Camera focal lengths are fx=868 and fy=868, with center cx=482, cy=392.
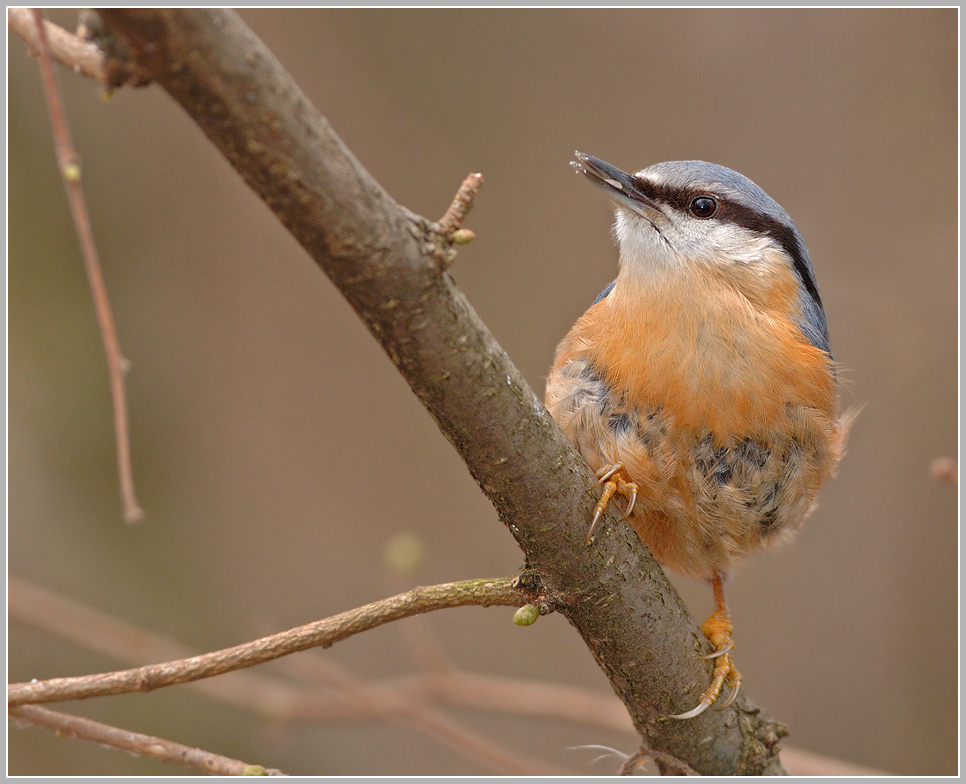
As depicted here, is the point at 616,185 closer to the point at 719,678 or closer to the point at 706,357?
the point at 706,357

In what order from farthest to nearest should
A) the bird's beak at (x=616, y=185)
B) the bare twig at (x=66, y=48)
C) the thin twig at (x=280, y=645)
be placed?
the bird's beak at (x=616, y=185), the thin twig at (x=280, y=645), the bare twig at (x=66, y=48)

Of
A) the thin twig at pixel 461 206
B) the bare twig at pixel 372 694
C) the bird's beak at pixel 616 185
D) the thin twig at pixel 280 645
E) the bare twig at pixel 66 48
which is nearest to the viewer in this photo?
the thin twig at pixel 461 206

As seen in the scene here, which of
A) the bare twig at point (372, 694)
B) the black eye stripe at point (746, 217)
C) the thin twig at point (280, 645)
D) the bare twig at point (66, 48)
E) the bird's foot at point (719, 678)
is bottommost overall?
the bird's foot at point (719, 678)

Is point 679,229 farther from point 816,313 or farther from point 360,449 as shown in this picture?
point 360,449

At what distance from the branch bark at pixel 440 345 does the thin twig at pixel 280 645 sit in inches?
6.5

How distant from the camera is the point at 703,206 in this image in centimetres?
244

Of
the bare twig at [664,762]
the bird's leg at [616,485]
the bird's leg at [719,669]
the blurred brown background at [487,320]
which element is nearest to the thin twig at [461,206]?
the bird's leg at [616,485]

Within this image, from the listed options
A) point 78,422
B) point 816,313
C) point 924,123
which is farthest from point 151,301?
point 924,123

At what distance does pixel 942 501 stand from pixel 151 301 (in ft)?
13.8

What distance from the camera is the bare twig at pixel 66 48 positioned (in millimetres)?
1389

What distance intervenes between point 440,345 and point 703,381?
3.22 ft

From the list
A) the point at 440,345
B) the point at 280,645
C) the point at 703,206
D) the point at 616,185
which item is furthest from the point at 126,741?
the point at 703,206

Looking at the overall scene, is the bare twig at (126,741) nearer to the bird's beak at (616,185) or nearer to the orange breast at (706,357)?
the orange breast at (706,357)

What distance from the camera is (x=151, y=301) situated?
4.44 meters
